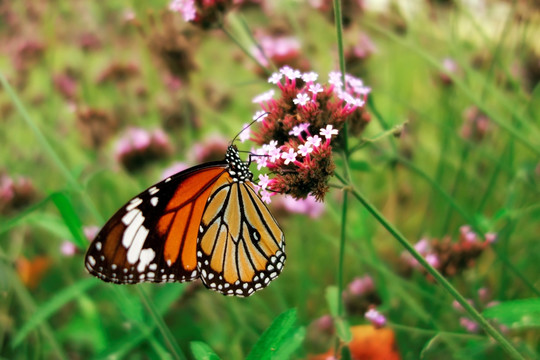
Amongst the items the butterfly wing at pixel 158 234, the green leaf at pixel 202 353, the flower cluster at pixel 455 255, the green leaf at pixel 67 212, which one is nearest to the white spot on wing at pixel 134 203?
the butterfly wing at pixel 158 234

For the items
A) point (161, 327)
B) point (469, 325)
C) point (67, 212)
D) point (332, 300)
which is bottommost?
point (469, 325)

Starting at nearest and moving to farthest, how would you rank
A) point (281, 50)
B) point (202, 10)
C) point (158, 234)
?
point (158, 234) < point (202, 10) < point (281, 50)

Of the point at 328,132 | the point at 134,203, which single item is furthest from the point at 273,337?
the point at 134,203

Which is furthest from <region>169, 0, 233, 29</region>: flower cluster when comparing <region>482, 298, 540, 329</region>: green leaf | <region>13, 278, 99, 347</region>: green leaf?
<region>482, 298, 540, 329</region>: green leaf

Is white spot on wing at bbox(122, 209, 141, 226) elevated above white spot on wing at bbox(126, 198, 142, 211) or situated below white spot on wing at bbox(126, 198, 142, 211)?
below

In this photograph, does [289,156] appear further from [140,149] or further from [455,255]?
[140,149]

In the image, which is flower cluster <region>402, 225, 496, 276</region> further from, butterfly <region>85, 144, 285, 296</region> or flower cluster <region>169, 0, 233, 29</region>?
flower cluster <region>169, 0, 233, 29</region>

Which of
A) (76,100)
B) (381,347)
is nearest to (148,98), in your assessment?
(76,100)
